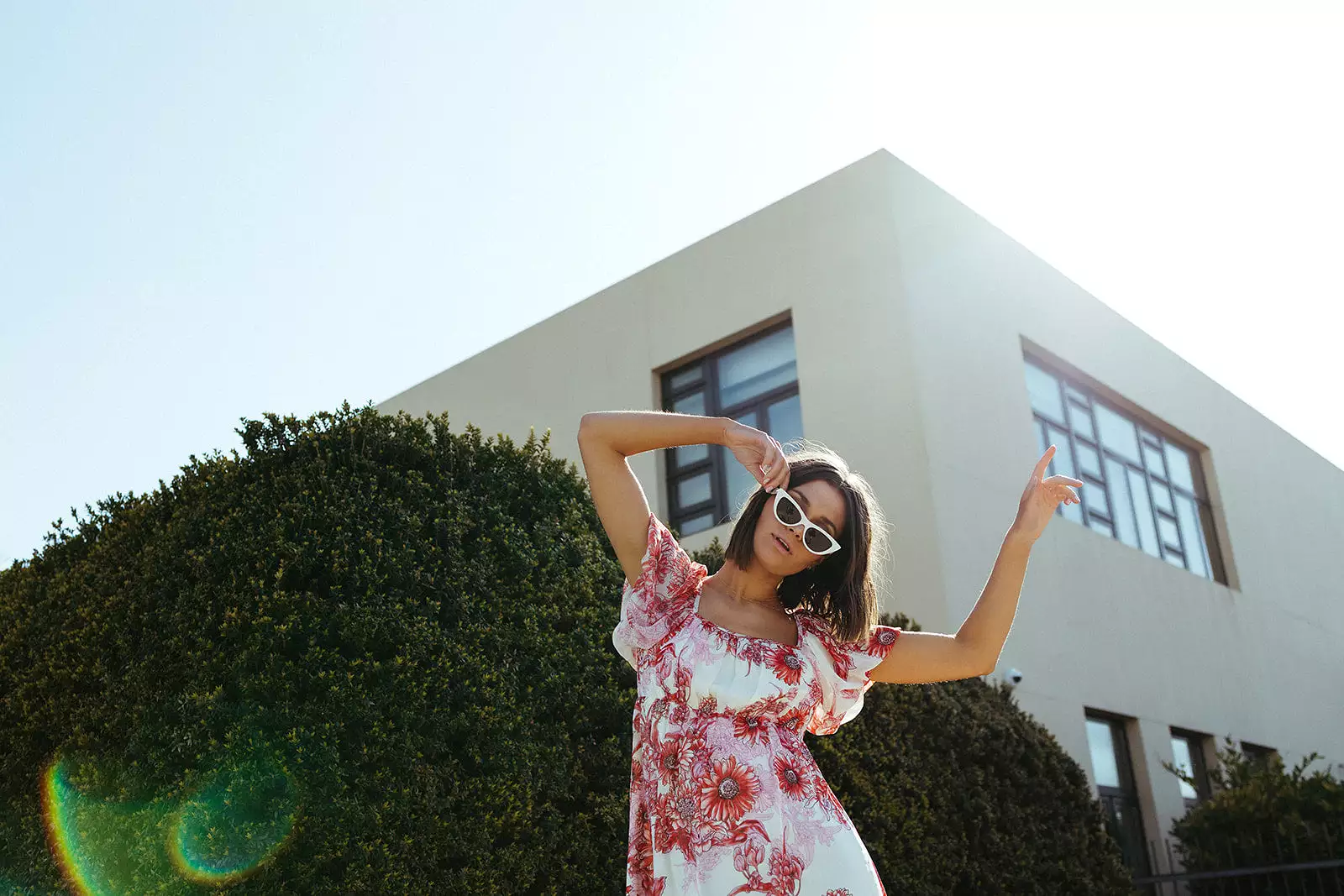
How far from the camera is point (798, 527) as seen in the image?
2770 mm

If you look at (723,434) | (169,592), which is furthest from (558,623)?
(723,434)

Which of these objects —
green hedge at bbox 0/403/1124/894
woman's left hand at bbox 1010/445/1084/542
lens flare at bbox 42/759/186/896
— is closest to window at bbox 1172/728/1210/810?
green hedge at bbox 0/403/1124/894

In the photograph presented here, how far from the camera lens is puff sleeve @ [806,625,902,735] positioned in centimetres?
285

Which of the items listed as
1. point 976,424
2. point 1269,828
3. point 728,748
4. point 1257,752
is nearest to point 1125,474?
point 976,424

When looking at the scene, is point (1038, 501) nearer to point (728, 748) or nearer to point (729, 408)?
point (728, 748)

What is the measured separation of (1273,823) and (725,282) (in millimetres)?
6104

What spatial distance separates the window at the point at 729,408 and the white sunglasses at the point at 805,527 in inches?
286

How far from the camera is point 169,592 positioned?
4.19 metres

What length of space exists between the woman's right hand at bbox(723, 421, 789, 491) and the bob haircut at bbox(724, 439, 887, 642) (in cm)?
13

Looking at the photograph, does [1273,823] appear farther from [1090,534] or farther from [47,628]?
[47,628]

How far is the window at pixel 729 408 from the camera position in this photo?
33.8 feet

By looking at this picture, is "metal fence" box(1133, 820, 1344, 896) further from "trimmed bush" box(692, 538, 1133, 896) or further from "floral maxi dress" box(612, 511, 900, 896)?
"floral maxi dress" box(612, 511, 900, 896)

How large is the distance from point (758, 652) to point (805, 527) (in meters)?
0.30

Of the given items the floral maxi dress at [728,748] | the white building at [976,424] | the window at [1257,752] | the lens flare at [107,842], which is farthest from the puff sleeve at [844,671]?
the window at [1257,752]
